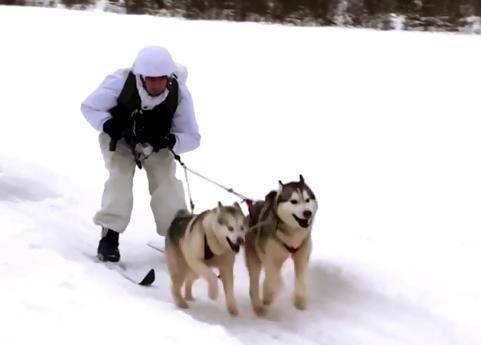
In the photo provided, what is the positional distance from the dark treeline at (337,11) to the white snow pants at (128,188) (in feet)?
29.8

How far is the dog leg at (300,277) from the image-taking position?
514 cm

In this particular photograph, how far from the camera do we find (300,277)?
205 inches

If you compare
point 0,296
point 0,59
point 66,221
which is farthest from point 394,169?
point 0,59

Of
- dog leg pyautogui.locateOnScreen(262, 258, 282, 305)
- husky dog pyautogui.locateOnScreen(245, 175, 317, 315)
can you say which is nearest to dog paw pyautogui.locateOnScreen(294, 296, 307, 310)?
husky dog pyautogui.locateOnScreen(245, 175, 317, 315)

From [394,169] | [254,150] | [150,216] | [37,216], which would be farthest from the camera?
[254,150]

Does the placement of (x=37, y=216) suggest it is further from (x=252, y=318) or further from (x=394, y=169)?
(x=394, y=169)

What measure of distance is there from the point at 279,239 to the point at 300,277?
338 millimetres

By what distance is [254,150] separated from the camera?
955cm

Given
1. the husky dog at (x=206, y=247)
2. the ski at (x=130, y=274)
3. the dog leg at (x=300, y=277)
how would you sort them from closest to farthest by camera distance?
1. the husky dog at (x=206, y=247)
2. the dog leg at (x=300, y=277)
3. the ski at (x=130, y=274)

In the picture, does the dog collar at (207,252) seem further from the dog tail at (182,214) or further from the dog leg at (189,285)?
the dog tail at (182,214)

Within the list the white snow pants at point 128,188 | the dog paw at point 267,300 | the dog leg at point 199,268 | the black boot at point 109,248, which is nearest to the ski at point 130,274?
the black boot at point 109,248

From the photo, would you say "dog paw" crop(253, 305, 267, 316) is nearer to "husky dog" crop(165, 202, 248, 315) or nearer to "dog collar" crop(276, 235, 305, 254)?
"husky dog" crop(165, 202, 248, 315)

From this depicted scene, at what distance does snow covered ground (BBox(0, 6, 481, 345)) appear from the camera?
4.91m

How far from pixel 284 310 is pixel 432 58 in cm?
710
